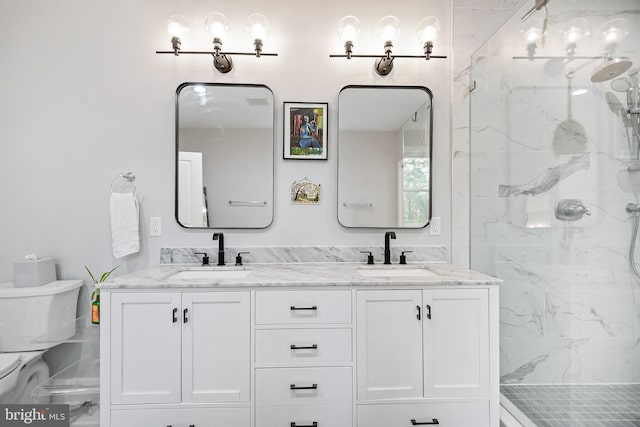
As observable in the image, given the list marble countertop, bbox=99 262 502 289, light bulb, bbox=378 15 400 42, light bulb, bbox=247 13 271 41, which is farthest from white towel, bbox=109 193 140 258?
light bulb, bbox=378 15 400 42

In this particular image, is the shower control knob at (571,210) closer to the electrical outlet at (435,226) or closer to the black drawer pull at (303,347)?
the electrical outlet at (435,226)

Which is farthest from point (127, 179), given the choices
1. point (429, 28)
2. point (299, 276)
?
point (429, 28)

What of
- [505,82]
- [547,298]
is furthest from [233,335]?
[505,82]

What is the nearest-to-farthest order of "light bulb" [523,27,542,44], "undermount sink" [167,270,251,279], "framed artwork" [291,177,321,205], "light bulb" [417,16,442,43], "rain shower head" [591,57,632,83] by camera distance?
"rain shower head" [591,57,632,83]
"light bulb" [523,27,542,44]
"undermount sink" [167,270,251,279]
"light bulb" [417,16,442,43]
"framed artwork" [291,177,321,205]

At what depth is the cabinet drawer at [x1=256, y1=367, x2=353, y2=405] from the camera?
1377mm

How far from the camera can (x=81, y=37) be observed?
6.12 feet

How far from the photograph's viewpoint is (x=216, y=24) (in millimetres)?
1761

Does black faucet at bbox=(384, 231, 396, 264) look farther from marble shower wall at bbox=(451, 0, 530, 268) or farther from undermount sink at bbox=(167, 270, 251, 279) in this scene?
undermount sink at bbox=(167, 270, 251, 279)

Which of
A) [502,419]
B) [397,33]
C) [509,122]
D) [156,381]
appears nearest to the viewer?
[156,381]

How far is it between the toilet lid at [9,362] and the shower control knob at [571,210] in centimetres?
280

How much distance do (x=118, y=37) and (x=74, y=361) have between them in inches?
82.7

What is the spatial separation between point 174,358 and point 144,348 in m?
0.15

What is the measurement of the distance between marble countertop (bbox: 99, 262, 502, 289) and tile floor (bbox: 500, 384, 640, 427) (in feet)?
2.15

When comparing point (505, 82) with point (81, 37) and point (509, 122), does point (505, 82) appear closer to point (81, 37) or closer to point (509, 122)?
point (509, 122)
